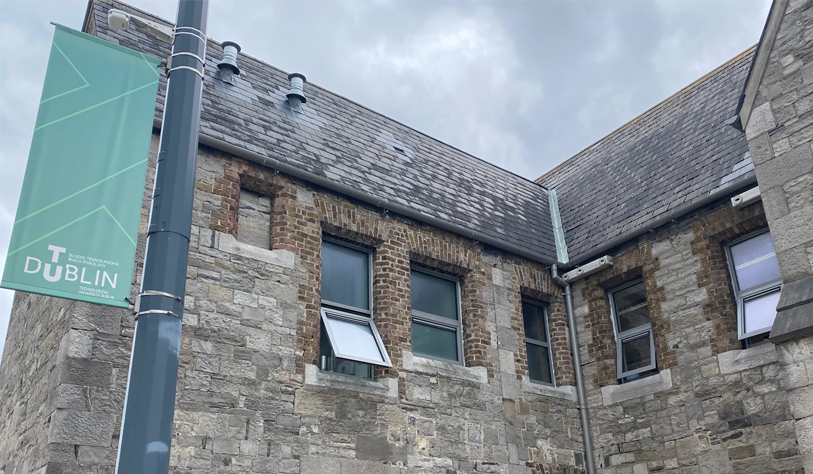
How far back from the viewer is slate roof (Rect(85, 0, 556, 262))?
8.78 m

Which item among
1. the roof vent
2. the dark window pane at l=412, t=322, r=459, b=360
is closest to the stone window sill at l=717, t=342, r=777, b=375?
the dark window pane at l=412, t=322, r=459, b=360

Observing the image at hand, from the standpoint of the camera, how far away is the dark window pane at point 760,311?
820 centimetres

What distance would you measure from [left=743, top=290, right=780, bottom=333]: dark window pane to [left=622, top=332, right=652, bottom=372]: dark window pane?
1412 millimetres

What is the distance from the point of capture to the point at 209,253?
7.51 m

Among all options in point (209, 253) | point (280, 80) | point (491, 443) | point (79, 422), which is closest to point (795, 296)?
point (491, 443)

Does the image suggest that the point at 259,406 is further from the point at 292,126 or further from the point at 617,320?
the point at 617,320

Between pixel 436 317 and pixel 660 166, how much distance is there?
4244mm

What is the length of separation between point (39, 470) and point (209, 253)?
253cm

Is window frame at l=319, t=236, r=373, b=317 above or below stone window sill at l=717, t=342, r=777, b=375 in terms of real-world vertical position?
above

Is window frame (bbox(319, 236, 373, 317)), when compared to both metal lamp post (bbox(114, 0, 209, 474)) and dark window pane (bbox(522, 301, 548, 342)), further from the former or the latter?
metal lamp post (bbox(114, 0, 209, 474))

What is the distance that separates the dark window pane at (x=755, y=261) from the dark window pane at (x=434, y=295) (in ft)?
11.8

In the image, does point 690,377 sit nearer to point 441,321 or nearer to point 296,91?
point 441,321

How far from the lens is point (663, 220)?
9.43m

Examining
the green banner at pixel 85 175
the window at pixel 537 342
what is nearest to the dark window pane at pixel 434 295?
the window at pixel 537 342
